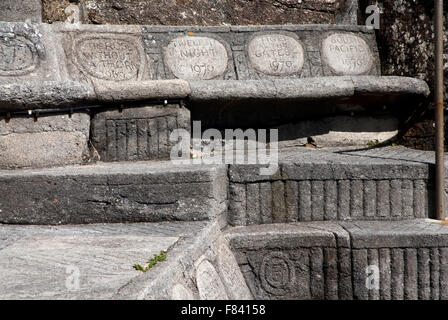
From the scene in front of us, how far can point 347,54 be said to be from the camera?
4195 millimetres

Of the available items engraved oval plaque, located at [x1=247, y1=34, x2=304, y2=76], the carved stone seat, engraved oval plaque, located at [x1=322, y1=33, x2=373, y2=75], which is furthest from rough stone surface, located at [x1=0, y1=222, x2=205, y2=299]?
engraved oval plaque, located at [x1=322, y1=33, x2=373, y2=75]

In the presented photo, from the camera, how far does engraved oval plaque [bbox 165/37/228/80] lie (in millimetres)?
3924

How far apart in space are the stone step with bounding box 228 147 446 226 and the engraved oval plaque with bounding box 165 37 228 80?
133 centimetres

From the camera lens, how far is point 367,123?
13.1ft

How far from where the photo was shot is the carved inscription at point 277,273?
2.70m

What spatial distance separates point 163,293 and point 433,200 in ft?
6.64

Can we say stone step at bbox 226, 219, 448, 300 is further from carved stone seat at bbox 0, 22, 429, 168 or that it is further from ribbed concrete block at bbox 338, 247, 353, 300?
carved stone seat at bbox 0, 22, 429, 168

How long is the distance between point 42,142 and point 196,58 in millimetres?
1533

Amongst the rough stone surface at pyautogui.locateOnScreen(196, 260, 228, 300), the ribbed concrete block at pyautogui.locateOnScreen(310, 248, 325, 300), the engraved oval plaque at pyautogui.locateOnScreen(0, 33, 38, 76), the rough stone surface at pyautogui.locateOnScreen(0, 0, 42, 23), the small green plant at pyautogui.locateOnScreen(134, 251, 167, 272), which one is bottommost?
the ribbed concrete block at pyautogui.locateOnScreen(310, 248, 325, 300)

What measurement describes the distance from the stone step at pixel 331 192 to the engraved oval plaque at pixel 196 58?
4.35 ft

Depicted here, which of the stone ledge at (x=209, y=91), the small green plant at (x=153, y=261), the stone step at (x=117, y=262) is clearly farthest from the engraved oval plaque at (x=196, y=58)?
the small green plant at (x=153, y=261)

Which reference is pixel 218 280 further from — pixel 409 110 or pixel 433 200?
pixel 409 110

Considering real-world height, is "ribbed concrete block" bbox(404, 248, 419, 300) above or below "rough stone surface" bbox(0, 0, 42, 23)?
below
